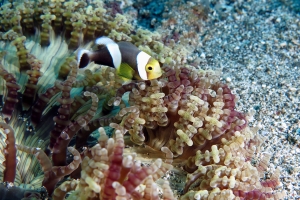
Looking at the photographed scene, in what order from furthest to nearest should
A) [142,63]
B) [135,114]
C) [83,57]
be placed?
[83,57] → [142,63] → [135,114]

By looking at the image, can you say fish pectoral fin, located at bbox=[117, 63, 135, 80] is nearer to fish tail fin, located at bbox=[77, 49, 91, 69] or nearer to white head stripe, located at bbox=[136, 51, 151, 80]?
white head stripe, located at bbox=[136, 51, 151, 80]

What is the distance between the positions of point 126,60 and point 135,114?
0.49 meters

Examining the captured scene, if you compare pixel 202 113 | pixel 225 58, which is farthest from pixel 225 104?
pixel 225 58

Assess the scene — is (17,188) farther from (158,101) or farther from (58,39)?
(58,39)

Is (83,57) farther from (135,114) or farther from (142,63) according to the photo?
(135,114)

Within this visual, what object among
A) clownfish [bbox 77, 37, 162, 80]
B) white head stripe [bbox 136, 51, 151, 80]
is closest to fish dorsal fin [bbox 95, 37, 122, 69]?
clownfish [bbox 77, 37, 162, 80]

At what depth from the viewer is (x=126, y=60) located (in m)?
2.54

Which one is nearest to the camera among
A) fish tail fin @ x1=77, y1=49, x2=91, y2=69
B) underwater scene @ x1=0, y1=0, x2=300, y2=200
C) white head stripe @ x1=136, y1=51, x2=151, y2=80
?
underwater scene @ x1=0, y1=0, x2=300, y2=200

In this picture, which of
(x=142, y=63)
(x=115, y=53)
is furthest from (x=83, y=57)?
(x=142, y=63)

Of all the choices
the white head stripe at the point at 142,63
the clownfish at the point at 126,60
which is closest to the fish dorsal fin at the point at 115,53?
the clownfish at the point at 126,60

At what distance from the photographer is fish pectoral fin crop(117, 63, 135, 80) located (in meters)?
2.54

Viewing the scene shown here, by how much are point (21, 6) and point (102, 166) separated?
2457 millimetres

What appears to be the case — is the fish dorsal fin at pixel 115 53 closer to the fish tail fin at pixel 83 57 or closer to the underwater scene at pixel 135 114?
the underwater scene at pixel 135 114

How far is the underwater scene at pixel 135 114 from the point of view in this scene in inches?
76.2
